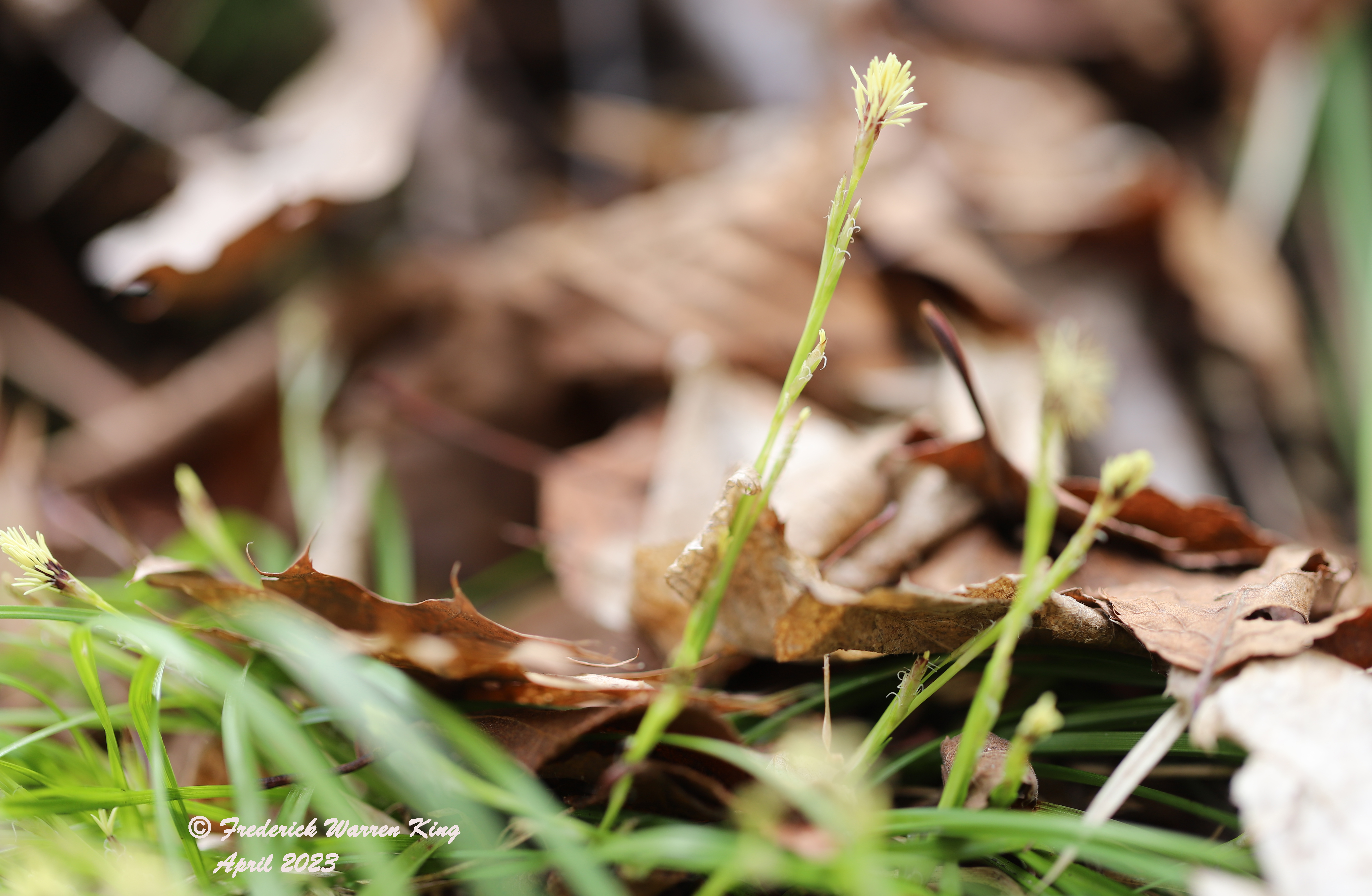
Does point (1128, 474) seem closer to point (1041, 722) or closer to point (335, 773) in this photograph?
point (1041, 722)

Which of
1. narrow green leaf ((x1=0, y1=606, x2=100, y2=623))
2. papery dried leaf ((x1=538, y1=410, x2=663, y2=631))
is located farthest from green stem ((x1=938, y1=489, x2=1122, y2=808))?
narrow green leaf ((x1=0, y1=606, x2=100, y2=623))

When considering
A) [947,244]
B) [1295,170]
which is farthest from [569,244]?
[1295,170]

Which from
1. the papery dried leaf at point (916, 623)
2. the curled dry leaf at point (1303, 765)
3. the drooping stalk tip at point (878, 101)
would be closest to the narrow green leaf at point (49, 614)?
the papery dried leaf at point (916, 623)

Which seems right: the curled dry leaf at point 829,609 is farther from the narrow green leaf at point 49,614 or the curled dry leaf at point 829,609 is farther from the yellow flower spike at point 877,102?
the narrow green leaf at point 49,614

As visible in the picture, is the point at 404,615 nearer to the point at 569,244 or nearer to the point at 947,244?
the point at 569,244

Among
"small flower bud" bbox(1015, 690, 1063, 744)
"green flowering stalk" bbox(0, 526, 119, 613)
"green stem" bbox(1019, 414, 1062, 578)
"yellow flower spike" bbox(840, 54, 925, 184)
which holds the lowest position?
"green flowering stalk" bbox(0, 526, 119, 613)

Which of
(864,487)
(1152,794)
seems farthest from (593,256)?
(1152,794)

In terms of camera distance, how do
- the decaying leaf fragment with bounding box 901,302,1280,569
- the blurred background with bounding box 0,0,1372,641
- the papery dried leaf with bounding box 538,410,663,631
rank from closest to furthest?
the decaying leaf fragment with bounding box 901,302,1280,569 < the papery dried leaf with bounding box 538,410,663,631 < the blurred background with bounding box 0,0,1372,641

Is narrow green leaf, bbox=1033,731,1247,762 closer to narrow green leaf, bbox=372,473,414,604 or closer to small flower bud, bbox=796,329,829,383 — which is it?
small flower bud, bbox=796,329,829,383
